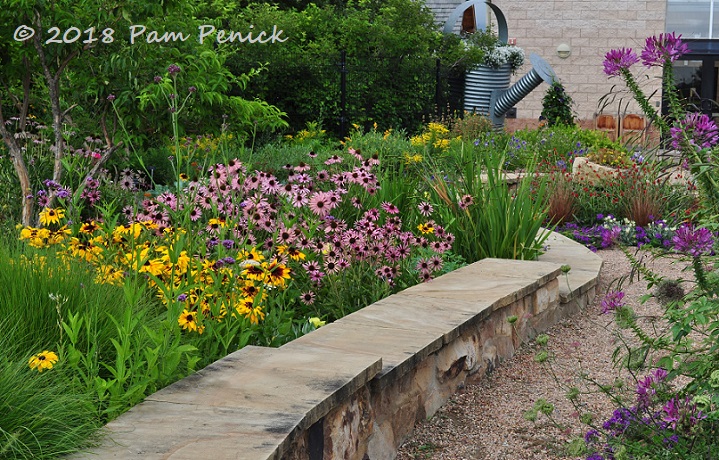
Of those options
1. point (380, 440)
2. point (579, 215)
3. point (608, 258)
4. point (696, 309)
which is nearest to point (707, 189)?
point (696, 309)

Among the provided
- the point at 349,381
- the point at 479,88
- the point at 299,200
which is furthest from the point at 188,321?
the point at 479,88

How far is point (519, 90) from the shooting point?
1512 cm

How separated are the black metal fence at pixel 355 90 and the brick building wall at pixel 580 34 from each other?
560 cm

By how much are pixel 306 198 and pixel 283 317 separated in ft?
2.67

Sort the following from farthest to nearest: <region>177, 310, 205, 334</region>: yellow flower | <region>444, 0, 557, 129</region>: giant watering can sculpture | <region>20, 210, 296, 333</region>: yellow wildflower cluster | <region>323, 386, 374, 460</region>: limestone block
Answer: <region>444, 0, 557, 129</region>: giant watering can sculpture < <region>20, 210, 296, 333</region>: yellow wildflower cluster < <region>177, 310, 205, 334</region>: yellow flower < <region>323, 386, 374, 460</region>: limestone block

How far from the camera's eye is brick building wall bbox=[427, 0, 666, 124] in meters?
19.8

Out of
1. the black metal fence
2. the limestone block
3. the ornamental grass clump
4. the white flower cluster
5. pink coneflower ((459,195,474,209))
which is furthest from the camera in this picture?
the white flower cluster

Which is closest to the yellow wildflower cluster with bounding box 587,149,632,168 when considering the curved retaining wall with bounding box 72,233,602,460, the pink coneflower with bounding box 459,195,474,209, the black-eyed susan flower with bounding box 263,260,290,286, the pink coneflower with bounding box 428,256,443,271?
the pink coneflower with bounding box 459,195,474,209

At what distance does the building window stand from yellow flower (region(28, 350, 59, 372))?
63.5 ft

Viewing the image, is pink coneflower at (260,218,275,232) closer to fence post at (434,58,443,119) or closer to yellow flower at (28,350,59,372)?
yellow flower at (28,350,59,372)

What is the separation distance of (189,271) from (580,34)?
717 inches

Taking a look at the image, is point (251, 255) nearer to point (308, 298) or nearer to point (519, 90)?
point (308, 298)

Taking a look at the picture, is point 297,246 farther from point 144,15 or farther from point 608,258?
point 608,258

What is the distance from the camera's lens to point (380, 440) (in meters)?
3.30
